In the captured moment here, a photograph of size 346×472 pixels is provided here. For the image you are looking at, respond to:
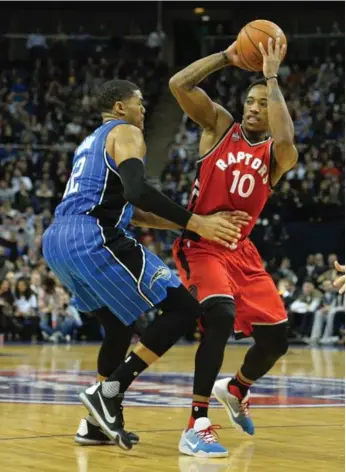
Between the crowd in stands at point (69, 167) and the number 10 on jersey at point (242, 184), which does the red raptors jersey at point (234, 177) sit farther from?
the crowd in stands at point (69, 167)

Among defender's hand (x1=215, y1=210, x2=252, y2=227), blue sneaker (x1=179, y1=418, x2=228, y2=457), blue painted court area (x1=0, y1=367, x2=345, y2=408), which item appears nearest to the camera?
blue sneaker (x1=179, y1=418, x2=228, y2=457)

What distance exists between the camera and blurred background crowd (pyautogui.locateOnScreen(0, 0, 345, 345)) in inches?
679

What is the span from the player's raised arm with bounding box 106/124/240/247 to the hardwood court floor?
118 cm

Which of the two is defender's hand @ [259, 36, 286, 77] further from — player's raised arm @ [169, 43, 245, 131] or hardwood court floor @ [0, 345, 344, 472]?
hardwood court floor @ [0, 345, 344, 472]

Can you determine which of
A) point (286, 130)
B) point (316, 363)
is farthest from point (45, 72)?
point (286, 130)

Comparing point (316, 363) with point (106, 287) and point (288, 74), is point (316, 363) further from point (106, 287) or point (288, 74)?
point (288, 74)

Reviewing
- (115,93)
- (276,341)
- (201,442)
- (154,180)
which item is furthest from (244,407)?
(154,180)

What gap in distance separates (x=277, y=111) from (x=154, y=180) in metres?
16.1

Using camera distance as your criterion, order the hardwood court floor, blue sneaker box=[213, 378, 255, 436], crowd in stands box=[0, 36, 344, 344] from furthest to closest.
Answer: crowd in stands box=[0, 36, 344, 344] < blue sneaker box=[213, 378, 255, 436] < the hardwood court floor

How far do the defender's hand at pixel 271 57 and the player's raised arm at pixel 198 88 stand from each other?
183 millimetres

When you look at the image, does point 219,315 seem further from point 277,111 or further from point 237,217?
point 277,111

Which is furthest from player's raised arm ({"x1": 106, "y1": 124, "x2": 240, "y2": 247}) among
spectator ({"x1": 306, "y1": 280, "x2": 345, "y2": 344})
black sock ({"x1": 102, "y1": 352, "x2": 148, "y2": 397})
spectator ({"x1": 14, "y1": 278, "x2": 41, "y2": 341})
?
spectator ({"x1": 306, "y1": 280, "x2": 345, "y2": 344})

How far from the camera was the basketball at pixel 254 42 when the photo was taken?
594 centimetres

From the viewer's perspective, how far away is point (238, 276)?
6.09 meters
